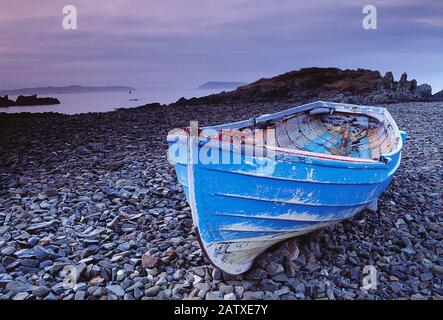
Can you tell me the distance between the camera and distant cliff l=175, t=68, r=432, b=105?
3484 centimetres

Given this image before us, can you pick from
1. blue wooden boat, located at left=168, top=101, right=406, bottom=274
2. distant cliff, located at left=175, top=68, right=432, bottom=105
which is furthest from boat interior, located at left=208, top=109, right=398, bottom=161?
distant cliff, located at left=175, top=68, right=432, bottom=105

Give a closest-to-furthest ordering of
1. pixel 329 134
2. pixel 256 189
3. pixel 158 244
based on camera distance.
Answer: pixel 256 189 → pixel 158 244 → pixel 329 134

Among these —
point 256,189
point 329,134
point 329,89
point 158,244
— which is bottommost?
point 158,244

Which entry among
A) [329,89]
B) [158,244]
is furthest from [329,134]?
[329,89]

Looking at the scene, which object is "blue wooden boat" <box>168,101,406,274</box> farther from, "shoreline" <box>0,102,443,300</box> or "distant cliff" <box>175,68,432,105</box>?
"distant cliff" <box>175,68,432,105</box>

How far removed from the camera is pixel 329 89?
3988cm

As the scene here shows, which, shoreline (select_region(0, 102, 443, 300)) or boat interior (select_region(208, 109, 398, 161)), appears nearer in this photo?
shoreline (select_region(0, 102, 443, 300))

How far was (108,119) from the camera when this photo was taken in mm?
18750

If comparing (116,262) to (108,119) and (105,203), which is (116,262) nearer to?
(105,203)

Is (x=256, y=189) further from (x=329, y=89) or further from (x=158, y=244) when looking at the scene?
(x=329, y=89)

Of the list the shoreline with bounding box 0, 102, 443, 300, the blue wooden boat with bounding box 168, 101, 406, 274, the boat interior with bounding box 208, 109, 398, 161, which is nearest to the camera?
the blue wooden boat with bounding box 168, 101, 406, 274

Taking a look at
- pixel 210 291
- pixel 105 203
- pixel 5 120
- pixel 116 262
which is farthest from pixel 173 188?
pixel 5 120

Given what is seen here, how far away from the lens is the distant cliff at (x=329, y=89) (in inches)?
1372
